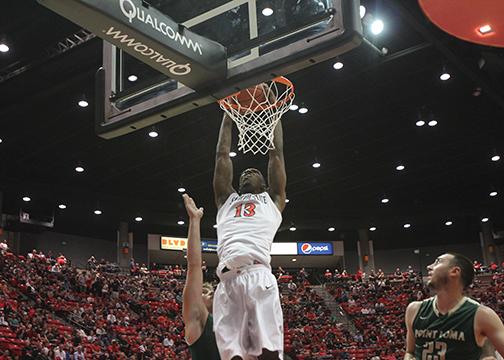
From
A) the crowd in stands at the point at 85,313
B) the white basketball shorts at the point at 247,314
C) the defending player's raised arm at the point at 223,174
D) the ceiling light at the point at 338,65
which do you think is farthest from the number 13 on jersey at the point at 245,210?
the ceiling light at the point at 338,65

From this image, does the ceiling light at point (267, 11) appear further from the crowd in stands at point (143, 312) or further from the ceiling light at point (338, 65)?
the crowd in stands at point (143, 312)

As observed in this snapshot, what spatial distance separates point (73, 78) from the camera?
50.8 feet

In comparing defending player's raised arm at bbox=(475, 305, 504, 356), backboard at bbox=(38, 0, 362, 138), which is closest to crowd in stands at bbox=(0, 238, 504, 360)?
backboard at bbox=(38, 0, 362, 138)

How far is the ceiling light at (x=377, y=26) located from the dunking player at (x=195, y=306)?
34.7 ft

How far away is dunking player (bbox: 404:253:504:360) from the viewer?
150 inches

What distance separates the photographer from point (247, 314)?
13.7 ft

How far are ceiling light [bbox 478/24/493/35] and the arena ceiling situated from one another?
4.92 m

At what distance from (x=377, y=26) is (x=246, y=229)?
10200 millimetres

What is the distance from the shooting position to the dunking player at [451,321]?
3805mm

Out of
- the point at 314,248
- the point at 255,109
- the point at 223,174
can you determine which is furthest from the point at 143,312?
the point at 223,174

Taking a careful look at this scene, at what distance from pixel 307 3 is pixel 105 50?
189cm

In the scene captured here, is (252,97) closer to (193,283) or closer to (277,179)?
(277,179)

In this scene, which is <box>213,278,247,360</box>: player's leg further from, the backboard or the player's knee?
the backboard

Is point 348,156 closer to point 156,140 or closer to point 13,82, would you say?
point 156,140
